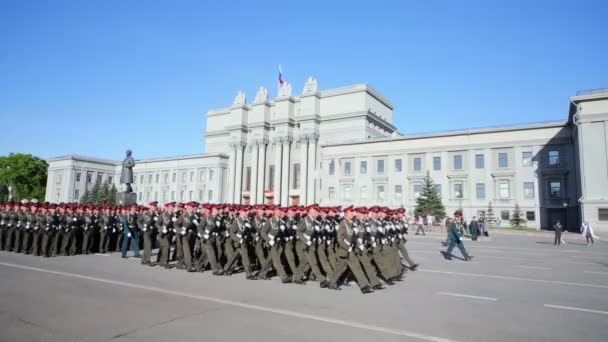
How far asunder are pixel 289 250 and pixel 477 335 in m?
5.33

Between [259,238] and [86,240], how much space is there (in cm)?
905

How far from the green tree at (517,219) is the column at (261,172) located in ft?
143

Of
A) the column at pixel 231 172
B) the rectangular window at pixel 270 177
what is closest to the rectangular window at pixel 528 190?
the rectangular window at pixel 270 177

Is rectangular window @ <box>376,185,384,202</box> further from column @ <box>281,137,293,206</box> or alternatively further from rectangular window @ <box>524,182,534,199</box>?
column @ <box>281,137,293,206</box>

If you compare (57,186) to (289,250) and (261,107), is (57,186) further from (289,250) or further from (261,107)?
(289,250)

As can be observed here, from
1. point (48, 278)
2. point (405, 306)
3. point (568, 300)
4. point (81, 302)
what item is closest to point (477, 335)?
point (405, 306)

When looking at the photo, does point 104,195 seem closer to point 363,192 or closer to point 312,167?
point 312,167

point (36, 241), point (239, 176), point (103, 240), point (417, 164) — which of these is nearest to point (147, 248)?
point (103, 240)

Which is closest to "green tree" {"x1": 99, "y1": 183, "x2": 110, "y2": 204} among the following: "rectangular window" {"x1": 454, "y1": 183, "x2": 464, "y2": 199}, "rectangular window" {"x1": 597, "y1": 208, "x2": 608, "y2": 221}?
"rectangular window" {"x1": 454, "y1": 183, "x2": 464, "y2": 199}

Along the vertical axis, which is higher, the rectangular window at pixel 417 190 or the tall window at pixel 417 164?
the tall window at pixel 417 164

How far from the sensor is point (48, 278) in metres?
9.44

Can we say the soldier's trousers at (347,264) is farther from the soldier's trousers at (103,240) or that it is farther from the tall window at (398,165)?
the tall window at (398,165)

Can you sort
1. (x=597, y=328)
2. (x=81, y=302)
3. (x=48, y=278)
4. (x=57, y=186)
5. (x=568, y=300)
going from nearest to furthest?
(x=597, y=328), (x=81, y=302), (x=568, y=300), (x=48, y=278), (x=57, y=186)

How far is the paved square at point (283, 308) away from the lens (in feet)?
17.6
